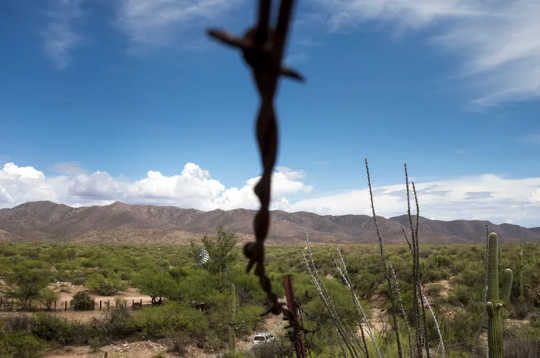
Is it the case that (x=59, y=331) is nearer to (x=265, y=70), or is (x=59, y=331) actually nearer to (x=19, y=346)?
(x=19, y=346)

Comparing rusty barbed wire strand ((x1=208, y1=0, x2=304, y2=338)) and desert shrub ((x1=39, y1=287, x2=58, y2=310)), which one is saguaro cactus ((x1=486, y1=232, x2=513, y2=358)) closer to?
rusty barbed wire strand ((x1=208, y1=0, x2=304, y2=338))

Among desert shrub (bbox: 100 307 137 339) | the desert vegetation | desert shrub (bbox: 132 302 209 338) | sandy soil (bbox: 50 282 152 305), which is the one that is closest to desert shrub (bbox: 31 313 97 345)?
the desert vegetation

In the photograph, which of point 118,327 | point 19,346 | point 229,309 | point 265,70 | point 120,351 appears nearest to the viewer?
point 265,70

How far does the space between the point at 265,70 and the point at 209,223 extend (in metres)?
173

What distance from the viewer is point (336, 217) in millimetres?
193000

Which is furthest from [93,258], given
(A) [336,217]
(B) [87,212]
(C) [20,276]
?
(A) [336,217]

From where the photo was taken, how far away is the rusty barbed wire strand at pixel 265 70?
53cm

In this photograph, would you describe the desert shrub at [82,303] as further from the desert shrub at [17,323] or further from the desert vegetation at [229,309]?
Answer: the desert shrub at [17,323]

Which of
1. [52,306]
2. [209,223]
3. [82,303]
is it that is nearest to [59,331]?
[82,303]

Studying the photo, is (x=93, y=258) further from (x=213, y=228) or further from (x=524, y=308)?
(x=213, y=228)

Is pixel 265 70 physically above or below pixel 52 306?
above

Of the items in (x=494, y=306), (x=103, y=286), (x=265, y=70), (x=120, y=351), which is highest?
(x=265, y=70)

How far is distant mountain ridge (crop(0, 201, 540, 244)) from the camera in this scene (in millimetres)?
149875

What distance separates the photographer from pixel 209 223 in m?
170
